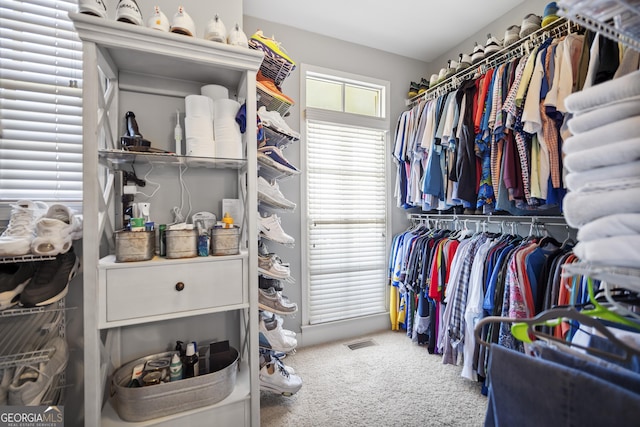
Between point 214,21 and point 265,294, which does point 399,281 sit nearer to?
point 265,294

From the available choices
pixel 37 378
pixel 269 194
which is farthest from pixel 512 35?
pixel 37 378

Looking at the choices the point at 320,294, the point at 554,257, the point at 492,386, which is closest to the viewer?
the point at 492,386

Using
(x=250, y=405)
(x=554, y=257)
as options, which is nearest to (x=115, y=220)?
(x=250, y=405)

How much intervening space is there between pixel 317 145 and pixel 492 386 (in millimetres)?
2211

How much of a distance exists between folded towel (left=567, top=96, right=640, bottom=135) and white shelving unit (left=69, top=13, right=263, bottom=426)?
1.16 meters

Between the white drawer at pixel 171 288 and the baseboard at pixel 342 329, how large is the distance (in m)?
1.37

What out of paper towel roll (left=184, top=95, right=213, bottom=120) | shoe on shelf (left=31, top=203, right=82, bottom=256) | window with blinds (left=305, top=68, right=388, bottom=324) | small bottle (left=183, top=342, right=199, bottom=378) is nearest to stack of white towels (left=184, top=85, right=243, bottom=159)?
paper towel roll (left=184, top=95, right=213, bottom=120)

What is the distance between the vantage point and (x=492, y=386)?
657mm

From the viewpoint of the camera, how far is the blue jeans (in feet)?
1.58

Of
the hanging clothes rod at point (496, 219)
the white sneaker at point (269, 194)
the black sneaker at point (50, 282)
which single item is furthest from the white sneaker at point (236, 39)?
the hanging clothes rod at point (496, 219)

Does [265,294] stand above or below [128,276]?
below

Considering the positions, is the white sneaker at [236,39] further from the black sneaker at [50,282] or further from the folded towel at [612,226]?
the folded towel at [612,226]

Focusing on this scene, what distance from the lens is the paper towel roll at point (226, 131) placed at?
1394mm

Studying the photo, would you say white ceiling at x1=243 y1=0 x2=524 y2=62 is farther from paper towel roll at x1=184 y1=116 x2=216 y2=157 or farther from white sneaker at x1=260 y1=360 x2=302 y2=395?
white sneaker at x1=260 y1=360 x2=302 y2=395
